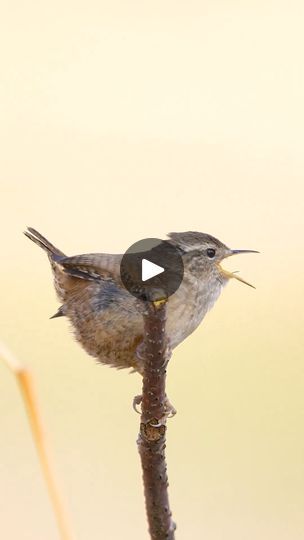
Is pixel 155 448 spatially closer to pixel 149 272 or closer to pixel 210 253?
pixel 149 272

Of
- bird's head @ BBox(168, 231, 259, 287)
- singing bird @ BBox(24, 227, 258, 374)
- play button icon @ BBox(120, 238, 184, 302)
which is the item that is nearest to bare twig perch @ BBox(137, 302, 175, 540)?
play button icon @ BBox(120, 238, 184, 302)

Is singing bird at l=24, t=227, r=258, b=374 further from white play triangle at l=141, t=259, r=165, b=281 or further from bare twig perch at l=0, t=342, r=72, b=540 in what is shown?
bare twig perch at l=0, t=342, r=72, b=540

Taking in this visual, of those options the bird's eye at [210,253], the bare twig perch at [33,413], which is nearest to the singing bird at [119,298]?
the bird's eye at [210,253]

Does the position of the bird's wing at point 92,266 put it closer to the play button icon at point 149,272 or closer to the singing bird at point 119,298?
the singing bird at point 119,298

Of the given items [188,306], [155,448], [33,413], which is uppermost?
[33,413]

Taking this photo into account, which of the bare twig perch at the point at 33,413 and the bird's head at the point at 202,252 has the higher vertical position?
the bare twig perch at the point at 33,413

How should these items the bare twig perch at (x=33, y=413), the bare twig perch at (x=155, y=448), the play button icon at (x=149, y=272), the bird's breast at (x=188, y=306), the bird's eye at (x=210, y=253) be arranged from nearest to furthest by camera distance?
the bare twig perch at (x=33, y=413) → the play button icon at (x=149, y=272) → the bare twig perch at (x=155, y=448) → the bird's breast at (x=188, y=306) → the bird's eye at (x=210, y=253)

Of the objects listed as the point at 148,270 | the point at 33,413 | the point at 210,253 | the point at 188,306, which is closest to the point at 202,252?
the point at 210,253
